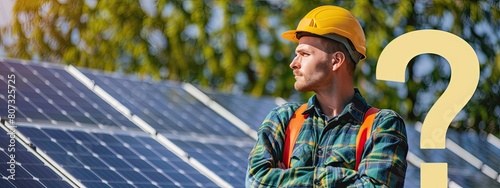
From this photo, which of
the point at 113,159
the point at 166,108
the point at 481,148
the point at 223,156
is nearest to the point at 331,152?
the point at 113,159

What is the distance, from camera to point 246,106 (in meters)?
11.3

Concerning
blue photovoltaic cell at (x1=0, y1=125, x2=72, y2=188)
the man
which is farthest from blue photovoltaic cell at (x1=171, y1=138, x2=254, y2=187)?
the man

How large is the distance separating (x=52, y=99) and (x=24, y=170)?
212 cm

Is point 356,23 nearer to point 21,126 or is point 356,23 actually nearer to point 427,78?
point 21,126

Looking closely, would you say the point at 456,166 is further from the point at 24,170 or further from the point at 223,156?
the point at 24,170

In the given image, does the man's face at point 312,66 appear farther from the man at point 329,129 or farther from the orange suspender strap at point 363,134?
the orange suspender strap at point 363,134

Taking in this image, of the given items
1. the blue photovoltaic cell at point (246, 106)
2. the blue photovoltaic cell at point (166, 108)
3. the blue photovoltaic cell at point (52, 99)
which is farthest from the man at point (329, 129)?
the blue photovoltaic cell at point (246, 106)

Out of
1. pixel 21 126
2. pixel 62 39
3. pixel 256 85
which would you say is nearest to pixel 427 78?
pixel 256 85

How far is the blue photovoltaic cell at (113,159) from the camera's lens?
7.70 m

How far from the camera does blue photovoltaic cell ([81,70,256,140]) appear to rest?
991 centimetres

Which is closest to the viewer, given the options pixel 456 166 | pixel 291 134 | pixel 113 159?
pixel 291 134

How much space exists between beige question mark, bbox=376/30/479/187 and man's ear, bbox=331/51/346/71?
0.79ft

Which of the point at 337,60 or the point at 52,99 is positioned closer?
the point at 337,60

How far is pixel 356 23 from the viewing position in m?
4.76
